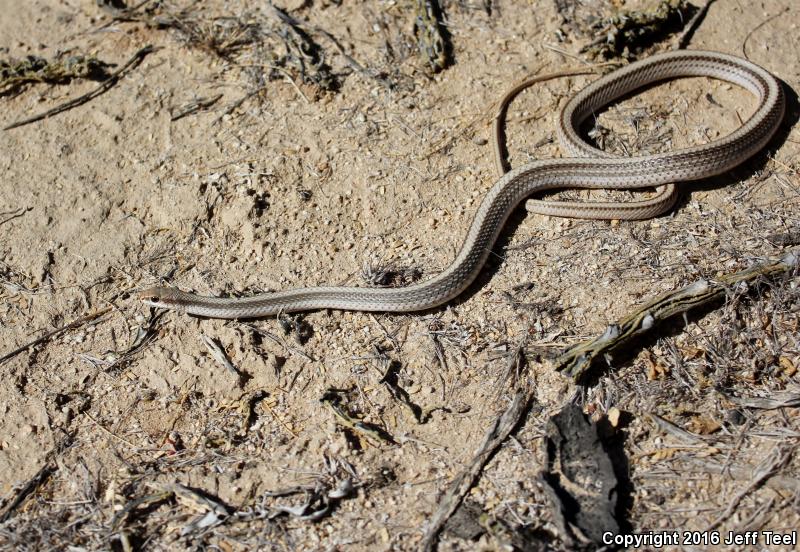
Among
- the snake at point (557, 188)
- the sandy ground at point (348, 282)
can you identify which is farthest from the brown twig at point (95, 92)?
the snake at point (557, 188)

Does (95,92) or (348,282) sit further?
(95,92)

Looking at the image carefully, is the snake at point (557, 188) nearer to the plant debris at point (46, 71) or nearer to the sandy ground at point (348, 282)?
the sandy ground at point (348, 282)

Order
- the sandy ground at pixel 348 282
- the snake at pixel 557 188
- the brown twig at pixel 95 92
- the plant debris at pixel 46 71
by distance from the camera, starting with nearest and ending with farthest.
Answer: the sandy ground at pixel 348 282, the snake at pixel 557 188, the brown twig at pixel 95 92, the plant debris at pixel 46 71

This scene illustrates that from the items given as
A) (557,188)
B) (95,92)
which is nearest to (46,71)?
(95,92)

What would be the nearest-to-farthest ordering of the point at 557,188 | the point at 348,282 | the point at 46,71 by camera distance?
the point at 348,282, the point at 557,188, the point at 46,71

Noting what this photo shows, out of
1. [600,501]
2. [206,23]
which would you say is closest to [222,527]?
[600,501]

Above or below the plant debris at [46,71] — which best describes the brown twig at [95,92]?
below

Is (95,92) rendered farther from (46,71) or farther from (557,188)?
(557,188)
